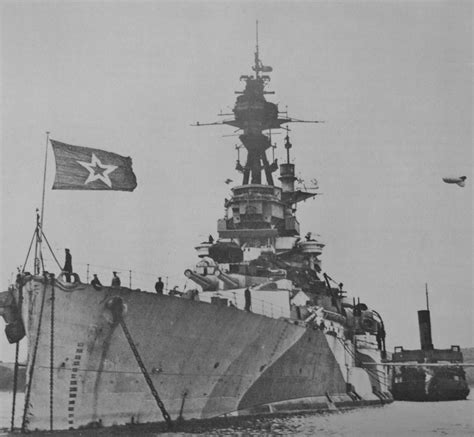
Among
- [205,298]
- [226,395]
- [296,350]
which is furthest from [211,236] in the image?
[226,395]

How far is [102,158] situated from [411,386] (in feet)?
83.9

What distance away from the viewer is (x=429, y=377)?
109ft

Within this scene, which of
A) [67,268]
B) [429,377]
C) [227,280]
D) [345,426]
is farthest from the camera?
[429,377]

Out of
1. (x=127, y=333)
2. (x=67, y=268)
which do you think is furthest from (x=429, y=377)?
(x=67, y=268)

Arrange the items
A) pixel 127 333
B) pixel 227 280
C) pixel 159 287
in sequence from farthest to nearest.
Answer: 1. pixel 227 280
2. pixel 159 287
3. pixel 127 333

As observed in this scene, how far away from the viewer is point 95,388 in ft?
39.8

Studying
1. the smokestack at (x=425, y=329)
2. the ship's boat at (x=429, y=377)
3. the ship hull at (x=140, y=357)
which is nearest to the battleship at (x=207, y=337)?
the ship hull at (x=140, y=357)

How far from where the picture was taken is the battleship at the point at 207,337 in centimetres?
1181

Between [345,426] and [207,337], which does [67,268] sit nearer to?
[207,337]

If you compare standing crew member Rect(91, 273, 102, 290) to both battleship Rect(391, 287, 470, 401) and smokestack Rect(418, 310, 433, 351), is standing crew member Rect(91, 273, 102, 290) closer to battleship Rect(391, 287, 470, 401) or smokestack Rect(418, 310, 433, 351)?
battleship Rect(391, 287, 470, 401)

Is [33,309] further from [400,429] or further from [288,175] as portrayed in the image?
[288,175]

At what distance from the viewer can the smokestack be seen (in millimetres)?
34469

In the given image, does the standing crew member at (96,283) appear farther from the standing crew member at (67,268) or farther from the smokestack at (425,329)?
the smokestack at (425,329)

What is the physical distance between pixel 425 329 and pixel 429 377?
2.58m
